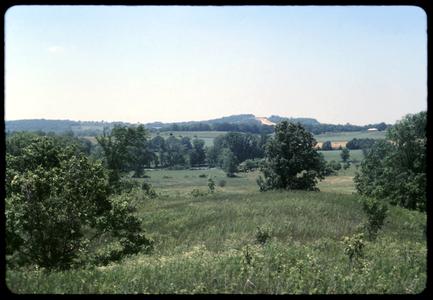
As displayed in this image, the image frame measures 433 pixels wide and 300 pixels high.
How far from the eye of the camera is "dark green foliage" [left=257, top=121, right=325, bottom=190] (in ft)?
129

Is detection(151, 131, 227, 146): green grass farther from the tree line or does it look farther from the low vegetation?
Result: the low vegetation

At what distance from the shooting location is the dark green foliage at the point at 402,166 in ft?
42.8

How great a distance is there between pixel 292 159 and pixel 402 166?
878 inches

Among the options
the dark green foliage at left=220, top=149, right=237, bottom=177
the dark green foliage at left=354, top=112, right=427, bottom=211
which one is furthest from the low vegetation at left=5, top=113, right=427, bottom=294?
the dark green foliage at left=220, top=149, right=237, bottom=177

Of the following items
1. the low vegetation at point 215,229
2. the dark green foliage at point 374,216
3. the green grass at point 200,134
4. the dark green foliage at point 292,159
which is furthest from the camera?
the green grass at point 200,134

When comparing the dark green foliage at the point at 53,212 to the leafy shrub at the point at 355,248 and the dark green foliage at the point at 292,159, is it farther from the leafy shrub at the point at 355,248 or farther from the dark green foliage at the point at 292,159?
the dark green foliage at the point at 292,159

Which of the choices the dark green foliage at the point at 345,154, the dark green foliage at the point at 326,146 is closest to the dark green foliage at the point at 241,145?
the dark green foliage at the point at 326,146

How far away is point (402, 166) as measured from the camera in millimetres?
16859

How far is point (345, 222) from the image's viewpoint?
1908 cm

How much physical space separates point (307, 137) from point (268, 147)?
3727 mm

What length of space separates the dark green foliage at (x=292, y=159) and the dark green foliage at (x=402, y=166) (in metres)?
4.68

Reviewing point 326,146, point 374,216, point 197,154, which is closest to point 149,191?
point 197,154

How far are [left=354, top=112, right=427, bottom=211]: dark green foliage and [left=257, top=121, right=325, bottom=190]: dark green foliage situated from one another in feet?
15.3

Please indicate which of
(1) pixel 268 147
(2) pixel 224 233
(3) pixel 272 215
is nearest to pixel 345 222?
(3) pixel 272 215
